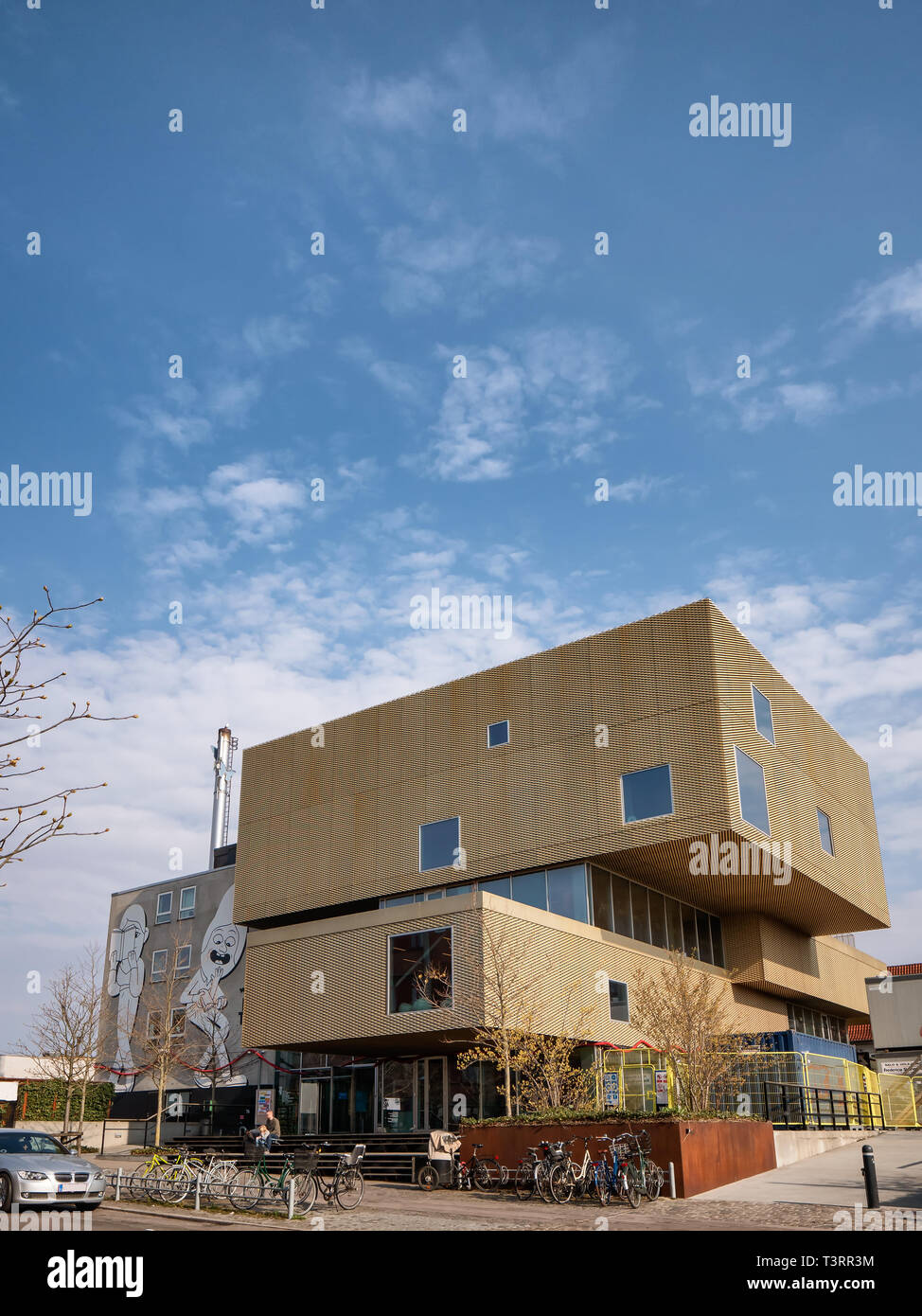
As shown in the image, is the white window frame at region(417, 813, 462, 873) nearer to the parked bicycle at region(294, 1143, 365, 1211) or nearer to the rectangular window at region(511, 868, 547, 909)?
the rectangular window at region(511, 868, 547, 909)

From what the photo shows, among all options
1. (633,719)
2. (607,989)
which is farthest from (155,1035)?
(633,719)

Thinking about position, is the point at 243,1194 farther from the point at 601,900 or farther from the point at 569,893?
the point at 601,900

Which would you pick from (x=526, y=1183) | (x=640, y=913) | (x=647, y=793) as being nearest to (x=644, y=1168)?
(x=526, y=1183)

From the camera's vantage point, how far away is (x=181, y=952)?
46969mm

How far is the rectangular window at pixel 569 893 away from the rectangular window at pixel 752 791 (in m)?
5.01

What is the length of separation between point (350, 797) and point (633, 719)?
1076 centimetres

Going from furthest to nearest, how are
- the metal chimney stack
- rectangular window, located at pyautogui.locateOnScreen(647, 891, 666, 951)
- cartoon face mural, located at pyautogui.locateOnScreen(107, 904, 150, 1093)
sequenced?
1. the metal chimney stack
2. cartoon face mural, located at pyautogui.locateOnScreen(107, 904, 150, 1093)
3. rectangular window, located at pyautogui.locateOnScreen(647, 891, 666, 951)

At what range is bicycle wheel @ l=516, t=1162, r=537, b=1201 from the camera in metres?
21.1

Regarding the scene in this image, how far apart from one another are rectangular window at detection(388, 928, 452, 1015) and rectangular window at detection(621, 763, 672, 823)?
6488 mm

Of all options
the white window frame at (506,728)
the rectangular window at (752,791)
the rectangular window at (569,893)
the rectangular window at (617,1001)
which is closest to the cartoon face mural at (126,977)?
the white window frame at (506,728)

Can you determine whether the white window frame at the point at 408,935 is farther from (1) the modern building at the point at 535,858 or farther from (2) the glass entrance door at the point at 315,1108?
(2) the glass entrance door at the point at 315,1108

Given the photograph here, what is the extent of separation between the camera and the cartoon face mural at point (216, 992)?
43469 mm

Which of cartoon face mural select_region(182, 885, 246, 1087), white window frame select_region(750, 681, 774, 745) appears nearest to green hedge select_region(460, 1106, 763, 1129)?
white window frame select_region(750, 681, 774, 745)
